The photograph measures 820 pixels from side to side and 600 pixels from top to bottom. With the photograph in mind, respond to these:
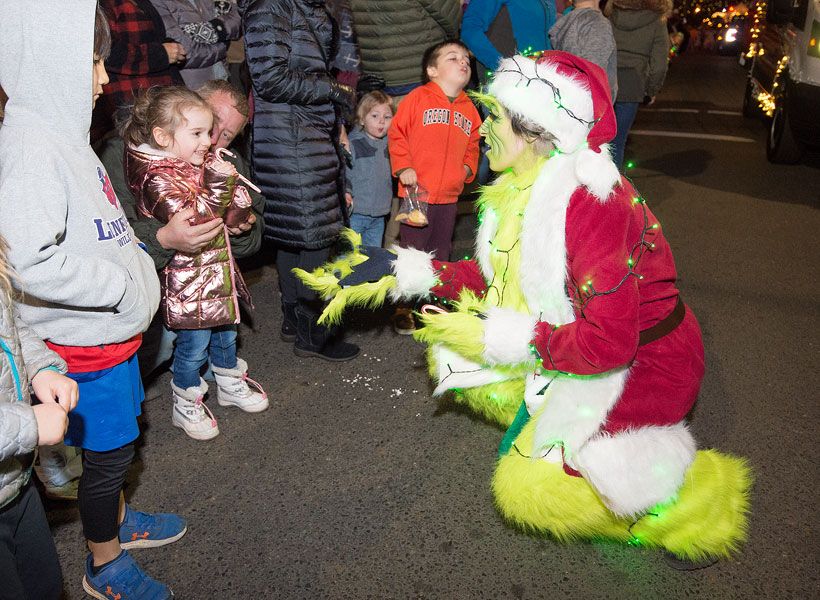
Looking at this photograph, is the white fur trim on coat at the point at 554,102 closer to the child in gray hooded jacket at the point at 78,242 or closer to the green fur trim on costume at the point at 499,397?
the green fur trim on costume at the point at 499,397

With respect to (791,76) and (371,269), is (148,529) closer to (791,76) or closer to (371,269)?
(371,269)

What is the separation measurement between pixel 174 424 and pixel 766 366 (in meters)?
3.40

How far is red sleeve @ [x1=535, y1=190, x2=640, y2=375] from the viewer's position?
84.1 inches

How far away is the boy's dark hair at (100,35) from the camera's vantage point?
196 cm

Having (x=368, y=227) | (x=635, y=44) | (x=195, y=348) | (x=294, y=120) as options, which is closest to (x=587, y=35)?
(x=635, y=44)

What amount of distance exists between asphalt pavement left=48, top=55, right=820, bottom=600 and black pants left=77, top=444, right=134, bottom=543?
42 centimetres

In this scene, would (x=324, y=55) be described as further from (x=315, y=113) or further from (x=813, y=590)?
(x=813, y=590)

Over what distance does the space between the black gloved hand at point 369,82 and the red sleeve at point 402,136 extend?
426 millimetres

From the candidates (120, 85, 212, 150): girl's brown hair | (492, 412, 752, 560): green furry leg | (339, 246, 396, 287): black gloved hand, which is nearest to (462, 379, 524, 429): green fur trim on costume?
(492, 412, 752, 560): green furry leg

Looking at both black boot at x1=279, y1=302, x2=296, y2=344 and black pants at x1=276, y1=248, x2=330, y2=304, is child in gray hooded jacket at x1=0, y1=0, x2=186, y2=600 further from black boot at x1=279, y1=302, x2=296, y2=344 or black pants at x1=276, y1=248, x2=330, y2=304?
black boot at x1=279, y1=302, x2=296, y2=344

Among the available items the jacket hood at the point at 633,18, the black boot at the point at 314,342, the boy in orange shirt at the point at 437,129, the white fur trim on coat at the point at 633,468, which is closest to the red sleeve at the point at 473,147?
the boy in orange shirt at the point at 437,129

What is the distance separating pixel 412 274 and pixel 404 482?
3.51 feet

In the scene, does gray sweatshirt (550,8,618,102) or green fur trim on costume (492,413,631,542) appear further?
gray sweatshirt (550,8,618,102)

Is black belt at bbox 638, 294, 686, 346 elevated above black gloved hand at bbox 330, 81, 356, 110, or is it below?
below
